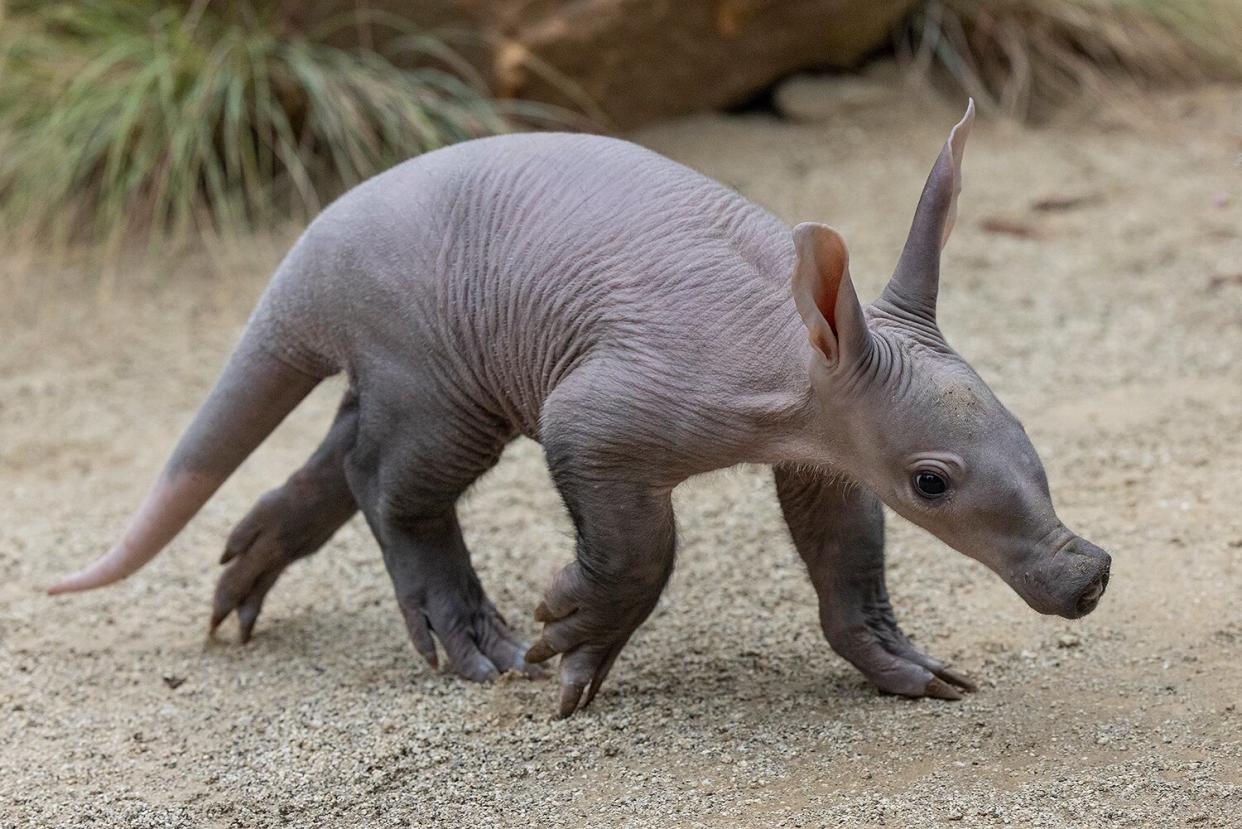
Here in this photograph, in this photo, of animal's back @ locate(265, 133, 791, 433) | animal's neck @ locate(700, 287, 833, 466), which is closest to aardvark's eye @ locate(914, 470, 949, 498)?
animal's neck @ locate(700, 287, 833, 466)

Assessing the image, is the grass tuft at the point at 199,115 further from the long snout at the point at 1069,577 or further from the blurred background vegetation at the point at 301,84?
the long snout at the point at 1069,577

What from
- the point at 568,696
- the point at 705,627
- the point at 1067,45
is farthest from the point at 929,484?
the point at 1067,45

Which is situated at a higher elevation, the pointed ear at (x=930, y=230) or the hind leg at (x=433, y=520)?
the pointed ear at (x=930, y=230)

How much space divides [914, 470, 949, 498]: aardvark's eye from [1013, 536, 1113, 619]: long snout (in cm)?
24

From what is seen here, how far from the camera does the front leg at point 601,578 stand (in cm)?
366

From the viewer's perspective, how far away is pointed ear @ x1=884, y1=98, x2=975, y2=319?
11.0ft

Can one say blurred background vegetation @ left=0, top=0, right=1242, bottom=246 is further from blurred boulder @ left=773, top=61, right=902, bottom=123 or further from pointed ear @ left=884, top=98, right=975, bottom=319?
pointed ear @ left=884, top=98, right=975, bottom=319

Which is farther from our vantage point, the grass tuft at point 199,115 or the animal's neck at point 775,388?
the grass tuft at point 199,115

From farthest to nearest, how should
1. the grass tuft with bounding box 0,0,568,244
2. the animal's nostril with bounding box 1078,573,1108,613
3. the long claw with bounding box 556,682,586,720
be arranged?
the grass tuft with bounding box 0,0,568,244 < the long claw with bounding box 556,682,586,720 < the animal's nostril with bounding box 1078,573,1108,613

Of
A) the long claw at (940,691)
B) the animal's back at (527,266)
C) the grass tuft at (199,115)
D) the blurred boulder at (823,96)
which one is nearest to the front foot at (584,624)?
the animal's back at (527,266)

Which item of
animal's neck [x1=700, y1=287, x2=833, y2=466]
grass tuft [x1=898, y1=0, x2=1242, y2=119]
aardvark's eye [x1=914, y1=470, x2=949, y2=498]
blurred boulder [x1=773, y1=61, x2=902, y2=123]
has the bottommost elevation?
blurred boulder [x1=773, y1=61, x2=902, y2=123]

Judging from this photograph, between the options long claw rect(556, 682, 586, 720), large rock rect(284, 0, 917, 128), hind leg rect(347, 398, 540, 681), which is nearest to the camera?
long claw rect(556, 682, 586, 720)

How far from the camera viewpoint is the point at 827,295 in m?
3.29

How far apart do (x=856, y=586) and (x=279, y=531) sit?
182 cm
